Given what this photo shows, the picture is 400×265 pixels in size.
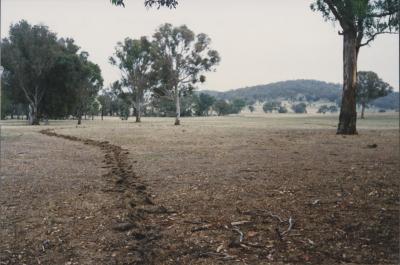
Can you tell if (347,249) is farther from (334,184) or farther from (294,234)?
(334,184)

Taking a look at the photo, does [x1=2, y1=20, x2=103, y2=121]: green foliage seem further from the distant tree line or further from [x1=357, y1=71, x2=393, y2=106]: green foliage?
[x1=357, y1=71, x2=393, y2=106]: green foliage

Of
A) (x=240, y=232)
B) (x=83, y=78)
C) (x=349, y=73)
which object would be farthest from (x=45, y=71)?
(x=240, y=232)

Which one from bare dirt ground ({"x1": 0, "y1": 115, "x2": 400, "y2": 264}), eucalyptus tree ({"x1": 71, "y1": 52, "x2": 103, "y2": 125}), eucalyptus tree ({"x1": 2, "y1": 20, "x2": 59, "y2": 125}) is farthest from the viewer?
eucalyptus tree ({"x1": 71, "y1": 52, "x2": 103, "y2": 125})

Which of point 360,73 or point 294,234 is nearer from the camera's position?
point 294,234

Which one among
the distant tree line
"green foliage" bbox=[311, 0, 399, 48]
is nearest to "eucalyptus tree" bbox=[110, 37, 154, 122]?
→ the distant tree line

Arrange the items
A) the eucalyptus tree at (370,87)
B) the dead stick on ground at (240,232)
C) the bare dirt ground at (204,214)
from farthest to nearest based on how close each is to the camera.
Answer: the eucalyptus tree at (370,87) → the dead stick on ground at (240,232) → the bare dirt ground at (204,214)

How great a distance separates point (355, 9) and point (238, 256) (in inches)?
543

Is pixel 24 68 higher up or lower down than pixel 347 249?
higher up

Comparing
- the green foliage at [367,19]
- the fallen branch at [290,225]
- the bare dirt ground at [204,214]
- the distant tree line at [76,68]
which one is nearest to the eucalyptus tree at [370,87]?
the distant tree line at [76,68]

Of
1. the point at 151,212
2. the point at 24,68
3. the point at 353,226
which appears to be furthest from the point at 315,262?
the point at 24,68

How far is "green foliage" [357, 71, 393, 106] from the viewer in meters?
85.8

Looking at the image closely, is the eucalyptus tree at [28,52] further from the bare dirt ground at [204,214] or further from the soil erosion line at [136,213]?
the soil erosion line at [136,213]

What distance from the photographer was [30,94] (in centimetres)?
5794

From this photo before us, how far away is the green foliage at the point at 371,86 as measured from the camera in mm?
85850
